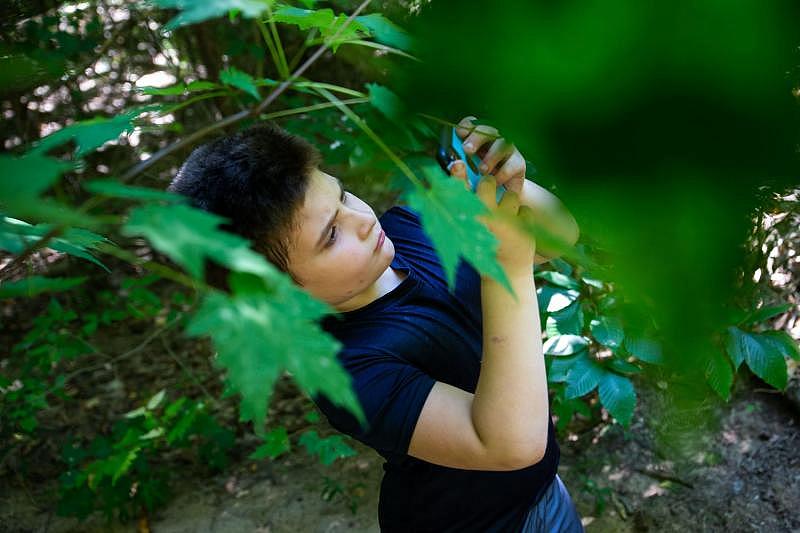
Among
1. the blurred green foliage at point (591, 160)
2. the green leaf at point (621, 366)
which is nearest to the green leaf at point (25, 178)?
the blurred green foliage at point (591, 160)

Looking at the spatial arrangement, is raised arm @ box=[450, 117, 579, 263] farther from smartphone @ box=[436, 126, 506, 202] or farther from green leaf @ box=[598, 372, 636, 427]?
green leaf @ box=[598, 372, 636, 427]

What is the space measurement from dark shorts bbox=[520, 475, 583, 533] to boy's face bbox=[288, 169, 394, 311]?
2.34 ft

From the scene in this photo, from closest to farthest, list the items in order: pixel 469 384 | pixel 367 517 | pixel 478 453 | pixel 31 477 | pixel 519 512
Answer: pixel 478 453
pixel 469 384
pixel 519 512
pixel 367 517
pixel 31 477

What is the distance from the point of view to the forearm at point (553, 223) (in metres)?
0.51

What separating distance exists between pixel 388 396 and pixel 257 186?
403 millimetres

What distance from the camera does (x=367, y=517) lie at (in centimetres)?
294

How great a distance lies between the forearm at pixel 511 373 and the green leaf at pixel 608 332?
59 cm

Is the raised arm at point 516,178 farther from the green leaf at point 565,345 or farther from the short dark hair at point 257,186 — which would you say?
the green leaf at point 565,345

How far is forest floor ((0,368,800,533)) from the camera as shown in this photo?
248 cm

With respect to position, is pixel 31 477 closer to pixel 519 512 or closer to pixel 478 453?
pixel 519 512

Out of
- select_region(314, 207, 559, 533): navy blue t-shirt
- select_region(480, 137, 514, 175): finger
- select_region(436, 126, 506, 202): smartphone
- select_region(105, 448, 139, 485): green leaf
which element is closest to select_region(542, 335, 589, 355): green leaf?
select_region(314, 207, 559, 533): navy blue t-shirt

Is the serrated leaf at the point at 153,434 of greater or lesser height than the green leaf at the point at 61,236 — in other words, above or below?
below

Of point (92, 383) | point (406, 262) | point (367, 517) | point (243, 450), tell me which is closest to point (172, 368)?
point (92, 383)

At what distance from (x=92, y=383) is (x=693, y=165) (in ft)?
13.2
